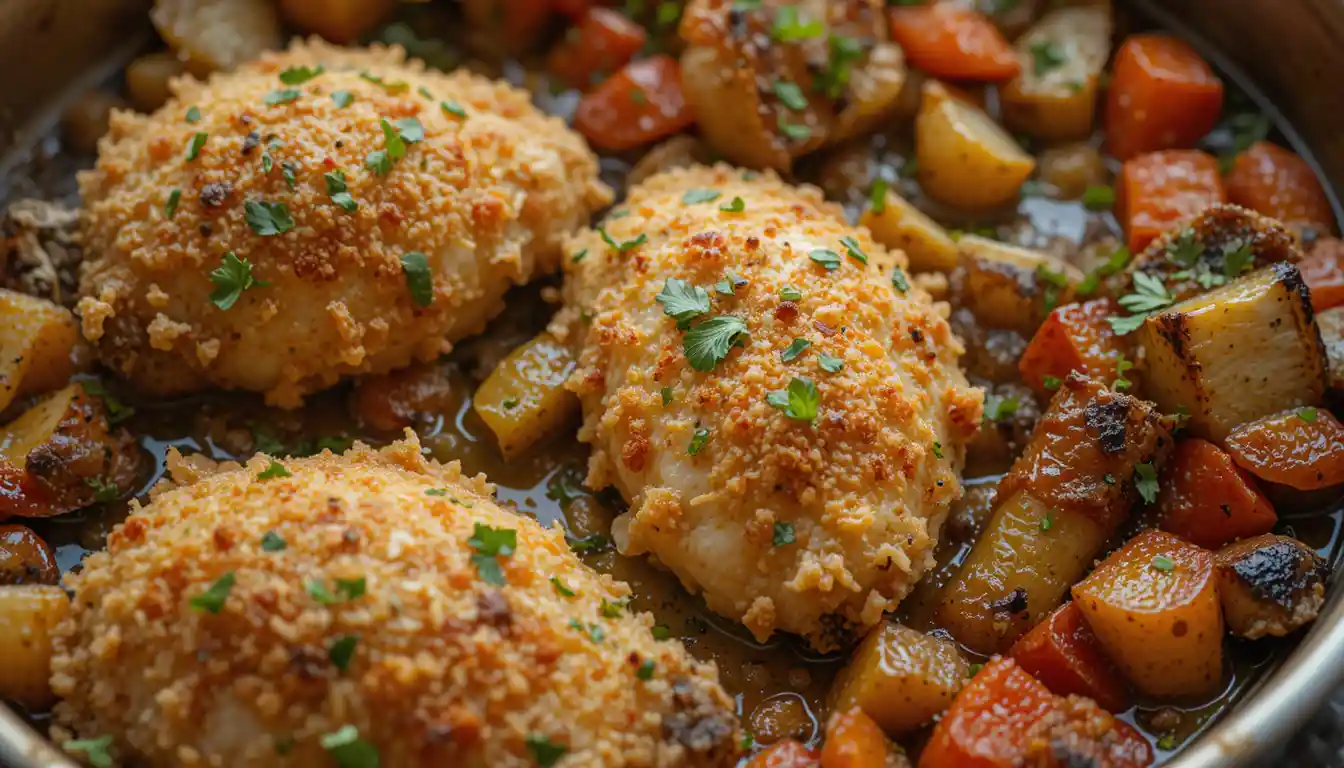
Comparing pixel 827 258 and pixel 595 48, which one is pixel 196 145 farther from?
pixel 827 258

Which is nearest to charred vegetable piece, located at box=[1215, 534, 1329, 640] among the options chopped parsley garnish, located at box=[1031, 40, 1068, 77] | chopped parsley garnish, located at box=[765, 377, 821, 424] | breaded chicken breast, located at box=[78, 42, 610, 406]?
chopped parsley garnish, located at box=[765, 377, 821, 424]

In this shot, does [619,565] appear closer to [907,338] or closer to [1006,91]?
[907,338]

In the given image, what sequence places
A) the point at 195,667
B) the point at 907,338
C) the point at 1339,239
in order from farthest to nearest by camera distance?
the point at 1339,239 → the point at 907,338 → the point at 195,667

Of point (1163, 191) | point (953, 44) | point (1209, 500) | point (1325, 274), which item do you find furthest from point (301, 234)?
point (1325, 274)

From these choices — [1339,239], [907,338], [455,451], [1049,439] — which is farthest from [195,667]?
[1339,239]

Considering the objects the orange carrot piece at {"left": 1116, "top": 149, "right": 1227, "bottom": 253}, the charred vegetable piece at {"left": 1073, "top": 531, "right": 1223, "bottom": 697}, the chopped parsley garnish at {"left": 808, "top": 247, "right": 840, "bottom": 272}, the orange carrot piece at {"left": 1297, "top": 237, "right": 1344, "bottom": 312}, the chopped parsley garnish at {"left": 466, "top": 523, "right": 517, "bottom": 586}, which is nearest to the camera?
the chopped parsley garnish at {"left": 466, "top": 523, "right": 517, "bottom": 586}

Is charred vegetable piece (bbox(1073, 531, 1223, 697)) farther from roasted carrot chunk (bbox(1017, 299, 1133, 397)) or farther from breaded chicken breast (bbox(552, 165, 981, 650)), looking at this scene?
roasted carrot chunk (bbox(1017, 299, 1133, 397))
